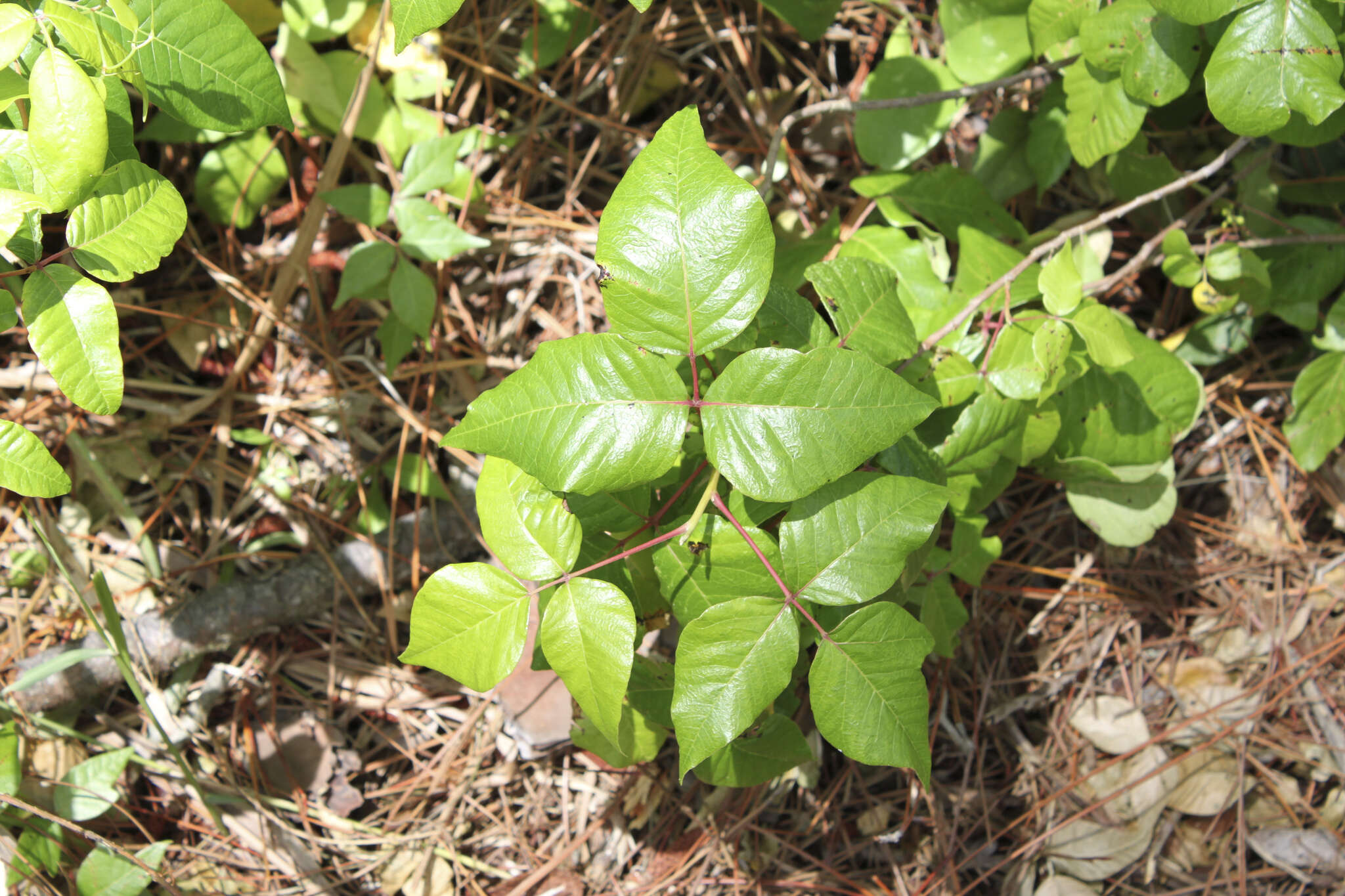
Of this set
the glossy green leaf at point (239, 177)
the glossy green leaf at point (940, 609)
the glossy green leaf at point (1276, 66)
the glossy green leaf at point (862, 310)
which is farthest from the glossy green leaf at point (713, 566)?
the glossy green leaf at point (239, 177)

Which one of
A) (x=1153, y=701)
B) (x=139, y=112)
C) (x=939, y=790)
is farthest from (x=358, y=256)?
(x=1153, y=701)

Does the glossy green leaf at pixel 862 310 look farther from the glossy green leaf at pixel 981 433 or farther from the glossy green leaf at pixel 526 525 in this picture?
the glossy green leaf at pixel 526 525

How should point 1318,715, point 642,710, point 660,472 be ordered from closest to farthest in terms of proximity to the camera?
point 660,472 → point 642,710 → point 1318,715

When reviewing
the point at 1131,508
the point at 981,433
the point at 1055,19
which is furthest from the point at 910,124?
the point at 1131,508

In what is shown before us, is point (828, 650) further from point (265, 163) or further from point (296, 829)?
point (265, 163)

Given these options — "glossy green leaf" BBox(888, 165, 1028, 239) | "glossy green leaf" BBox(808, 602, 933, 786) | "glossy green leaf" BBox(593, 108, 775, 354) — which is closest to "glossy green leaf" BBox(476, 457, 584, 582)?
"glossy green leaf" BBox(593, 108, 775, 354)

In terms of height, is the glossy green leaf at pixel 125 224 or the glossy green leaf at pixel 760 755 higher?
the glossy green leaf at pixel 125 224

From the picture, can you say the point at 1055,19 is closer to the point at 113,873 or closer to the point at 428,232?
the point at 428,232
